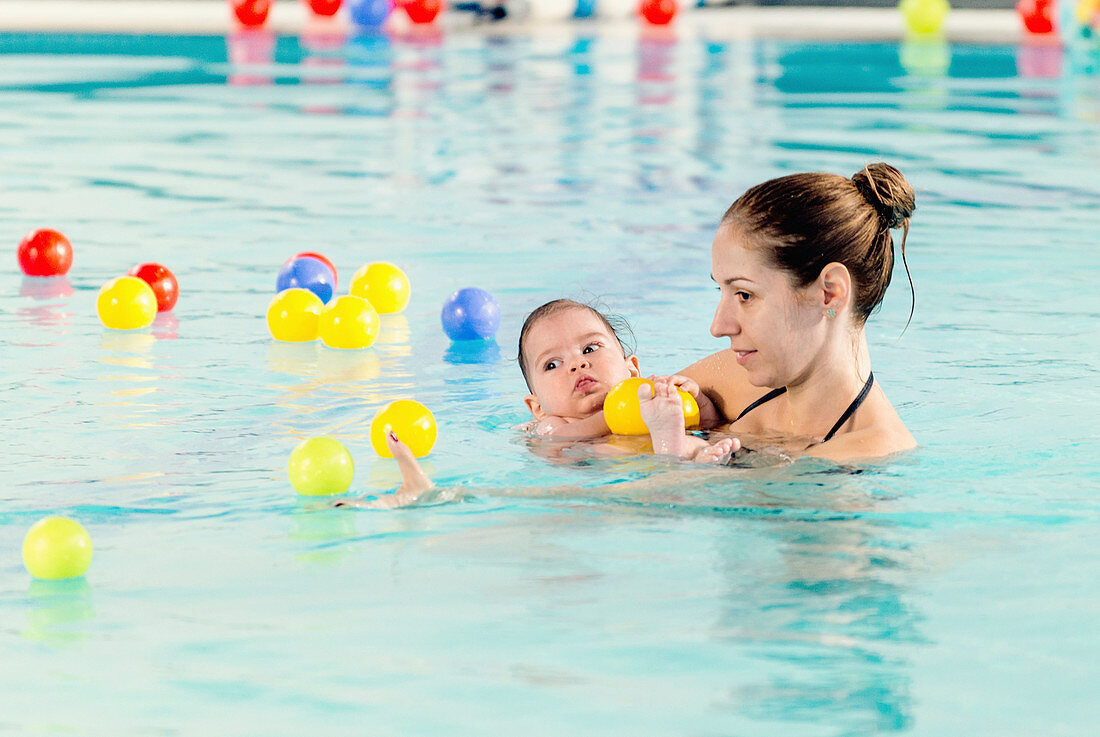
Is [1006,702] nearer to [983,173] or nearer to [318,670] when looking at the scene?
[318,670]

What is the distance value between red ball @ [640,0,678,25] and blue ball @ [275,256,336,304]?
14.3 meters

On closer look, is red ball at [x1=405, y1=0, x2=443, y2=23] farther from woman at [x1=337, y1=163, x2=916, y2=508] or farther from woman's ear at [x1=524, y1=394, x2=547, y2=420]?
woman at [x1=337, y1=163, x2=916, y2=508]

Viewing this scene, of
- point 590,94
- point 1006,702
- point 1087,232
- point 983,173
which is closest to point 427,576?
point 1006,702

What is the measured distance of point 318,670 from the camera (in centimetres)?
279

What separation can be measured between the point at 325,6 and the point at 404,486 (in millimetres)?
17113

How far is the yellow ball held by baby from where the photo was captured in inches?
165

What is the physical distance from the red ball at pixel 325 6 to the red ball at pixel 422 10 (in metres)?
0.97

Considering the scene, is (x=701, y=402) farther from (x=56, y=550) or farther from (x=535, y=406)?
(x=56, y=550)

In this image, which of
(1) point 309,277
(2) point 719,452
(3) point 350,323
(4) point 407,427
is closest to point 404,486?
(4) point 407,427

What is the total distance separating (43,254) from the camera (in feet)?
22.1

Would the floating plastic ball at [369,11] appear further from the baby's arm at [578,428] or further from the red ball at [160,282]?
the baby's arm at [578,428]

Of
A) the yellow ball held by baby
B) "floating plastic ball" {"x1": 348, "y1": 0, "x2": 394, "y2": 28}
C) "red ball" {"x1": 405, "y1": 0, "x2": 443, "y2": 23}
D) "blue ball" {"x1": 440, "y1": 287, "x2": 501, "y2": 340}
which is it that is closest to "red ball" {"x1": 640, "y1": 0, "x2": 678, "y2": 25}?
"red ball" {"x1": 405, "y1": 0, "x2": 443, "y2": 23}

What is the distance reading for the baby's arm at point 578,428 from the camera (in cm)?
436

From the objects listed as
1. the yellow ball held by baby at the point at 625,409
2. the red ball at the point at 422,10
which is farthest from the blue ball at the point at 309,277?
the red ball at the point at 422,10
